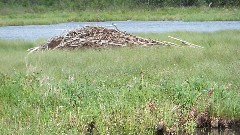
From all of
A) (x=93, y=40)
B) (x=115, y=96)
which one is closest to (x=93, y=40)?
(x=93, y=40)

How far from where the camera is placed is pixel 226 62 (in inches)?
551

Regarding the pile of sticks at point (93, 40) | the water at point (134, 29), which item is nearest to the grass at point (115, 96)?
the pile of sticks at point (93, 40)

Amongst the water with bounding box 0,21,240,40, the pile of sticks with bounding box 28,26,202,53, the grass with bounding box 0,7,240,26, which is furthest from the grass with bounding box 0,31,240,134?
the grass with bounding box 0,7,240,26

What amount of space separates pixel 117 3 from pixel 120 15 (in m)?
12.3

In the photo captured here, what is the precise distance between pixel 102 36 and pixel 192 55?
4.55 meters

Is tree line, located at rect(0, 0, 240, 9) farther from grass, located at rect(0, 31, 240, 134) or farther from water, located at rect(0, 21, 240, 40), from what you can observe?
grass, located at rect(0, 31, 240, 134)

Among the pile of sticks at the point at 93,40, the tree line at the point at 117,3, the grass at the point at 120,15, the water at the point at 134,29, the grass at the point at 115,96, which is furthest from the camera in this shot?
the tree line at the point at 117,3

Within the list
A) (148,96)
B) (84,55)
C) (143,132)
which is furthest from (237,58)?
(143,132)

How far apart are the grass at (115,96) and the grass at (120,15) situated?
3188cm

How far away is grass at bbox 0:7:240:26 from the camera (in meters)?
46.3

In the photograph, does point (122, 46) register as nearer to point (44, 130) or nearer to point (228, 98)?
point (228, 98)

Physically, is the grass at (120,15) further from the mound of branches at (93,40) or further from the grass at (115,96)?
the grass at (115,96)

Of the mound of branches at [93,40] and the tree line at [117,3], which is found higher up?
the mound of branches at [93,40]

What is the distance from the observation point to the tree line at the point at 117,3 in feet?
204
